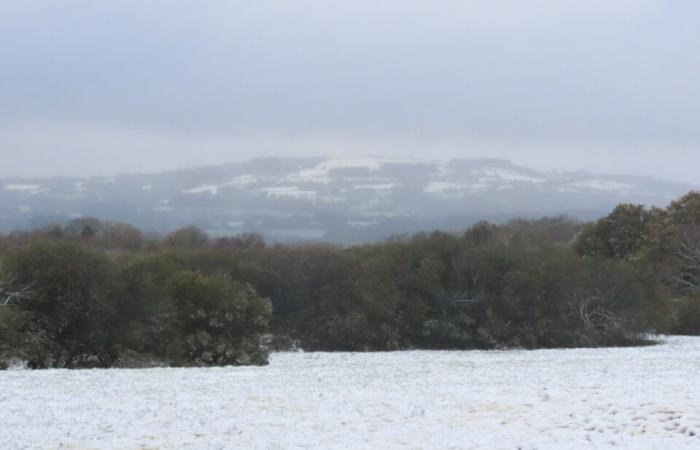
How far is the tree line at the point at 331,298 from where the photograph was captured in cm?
2867

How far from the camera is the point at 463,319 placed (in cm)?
4066

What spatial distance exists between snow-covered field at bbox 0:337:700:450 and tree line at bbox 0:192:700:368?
7.60 m

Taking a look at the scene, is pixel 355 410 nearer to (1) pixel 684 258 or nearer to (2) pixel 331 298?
(2) pixel 331 298

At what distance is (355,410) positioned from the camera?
14750 mm

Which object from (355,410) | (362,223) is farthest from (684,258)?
(362,223)

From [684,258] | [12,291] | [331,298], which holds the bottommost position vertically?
[331,298]

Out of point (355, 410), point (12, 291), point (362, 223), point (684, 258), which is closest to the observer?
point (355, 410)

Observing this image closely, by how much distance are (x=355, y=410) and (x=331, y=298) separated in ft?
89.7

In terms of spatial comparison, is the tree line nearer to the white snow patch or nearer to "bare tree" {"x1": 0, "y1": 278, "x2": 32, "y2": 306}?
"bare tree" {"x1": 0, "y1": 278, "x2": 32, "y2": 306}

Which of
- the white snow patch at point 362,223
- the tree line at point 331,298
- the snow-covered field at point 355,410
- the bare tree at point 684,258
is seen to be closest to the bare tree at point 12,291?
the tree line at point 331,298

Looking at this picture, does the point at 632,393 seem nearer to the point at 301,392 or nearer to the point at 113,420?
the point at 301,392

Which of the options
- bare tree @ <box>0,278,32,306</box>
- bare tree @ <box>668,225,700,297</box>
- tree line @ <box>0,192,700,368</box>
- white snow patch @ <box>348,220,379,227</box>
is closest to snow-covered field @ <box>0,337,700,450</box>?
bare tree @ <box>0,278,32,306</box>

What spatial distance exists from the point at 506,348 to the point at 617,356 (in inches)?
484

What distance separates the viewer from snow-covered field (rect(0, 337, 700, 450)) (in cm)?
1235
